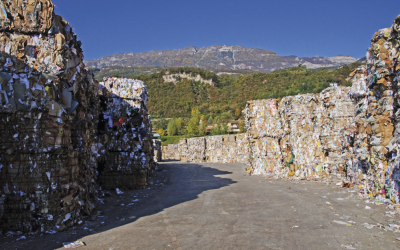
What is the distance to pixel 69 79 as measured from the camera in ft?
18.1

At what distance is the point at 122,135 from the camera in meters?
9.31

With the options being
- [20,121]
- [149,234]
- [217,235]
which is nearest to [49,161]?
[20,121]

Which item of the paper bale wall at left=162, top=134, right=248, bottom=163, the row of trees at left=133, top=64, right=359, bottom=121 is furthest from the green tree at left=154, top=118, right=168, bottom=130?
the paper bale wall at left=162, top=134, right=248, bottom=163

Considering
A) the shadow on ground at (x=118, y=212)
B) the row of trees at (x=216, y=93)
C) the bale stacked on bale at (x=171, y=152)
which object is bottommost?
the bale stacked on bale at (x=171, y=152)

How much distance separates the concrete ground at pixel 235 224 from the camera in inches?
165

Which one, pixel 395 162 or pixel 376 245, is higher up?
pixel 395 162

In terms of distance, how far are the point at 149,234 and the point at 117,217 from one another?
5.01 ft

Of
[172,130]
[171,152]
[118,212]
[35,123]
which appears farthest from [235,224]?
[172,130]

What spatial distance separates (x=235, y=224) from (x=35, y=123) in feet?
12.9

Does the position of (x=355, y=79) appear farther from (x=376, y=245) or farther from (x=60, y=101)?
(x=60, y=101)

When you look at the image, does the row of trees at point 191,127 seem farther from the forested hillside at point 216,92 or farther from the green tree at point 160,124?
the forested hillside at point 216,92

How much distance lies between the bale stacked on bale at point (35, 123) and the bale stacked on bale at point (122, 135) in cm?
370

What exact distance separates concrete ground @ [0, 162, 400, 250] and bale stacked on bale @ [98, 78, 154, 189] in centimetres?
134

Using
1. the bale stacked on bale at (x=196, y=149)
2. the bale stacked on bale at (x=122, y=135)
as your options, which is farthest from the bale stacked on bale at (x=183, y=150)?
the bale stacked on bale at (x=122, y=135)
